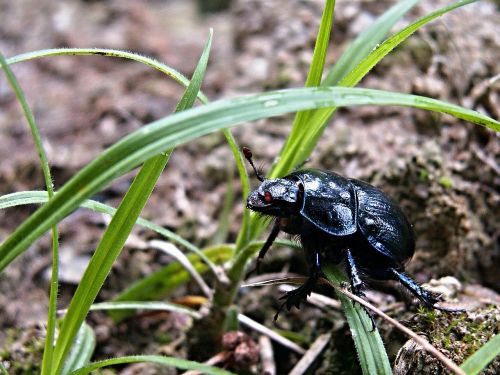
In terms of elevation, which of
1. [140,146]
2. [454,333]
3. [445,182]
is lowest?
[454,333]

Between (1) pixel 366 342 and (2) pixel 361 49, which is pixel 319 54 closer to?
(2) pixel 361 49

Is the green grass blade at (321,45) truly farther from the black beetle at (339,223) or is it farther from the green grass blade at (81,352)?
the green grass blade at (81,352)

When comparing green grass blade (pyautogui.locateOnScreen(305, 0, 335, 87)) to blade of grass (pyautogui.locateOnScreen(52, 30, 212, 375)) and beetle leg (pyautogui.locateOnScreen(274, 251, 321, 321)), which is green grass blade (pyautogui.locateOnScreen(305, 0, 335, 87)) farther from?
beetle leg (pyautogui.locateOnScreen(274, 251, 321, 321))

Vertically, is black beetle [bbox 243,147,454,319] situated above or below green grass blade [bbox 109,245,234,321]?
below

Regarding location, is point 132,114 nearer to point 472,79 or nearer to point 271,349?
point 271,349

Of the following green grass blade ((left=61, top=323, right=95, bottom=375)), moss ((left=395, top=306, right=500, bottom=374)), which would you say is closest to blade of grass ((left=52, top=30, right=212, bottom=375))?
green grass blade ((left=61, top=323, right=95, bottom=375))

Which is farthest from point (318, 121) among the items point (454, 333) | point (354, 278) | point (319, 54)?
point (454, 333)

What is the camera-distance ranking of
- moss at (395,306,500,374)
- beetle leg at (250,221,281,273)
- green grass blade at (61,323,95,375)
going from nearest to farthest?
moss at (395,306,500,374) → green grass blade at (61,323,95,375) → beetle leg at (250,221,281,273)
